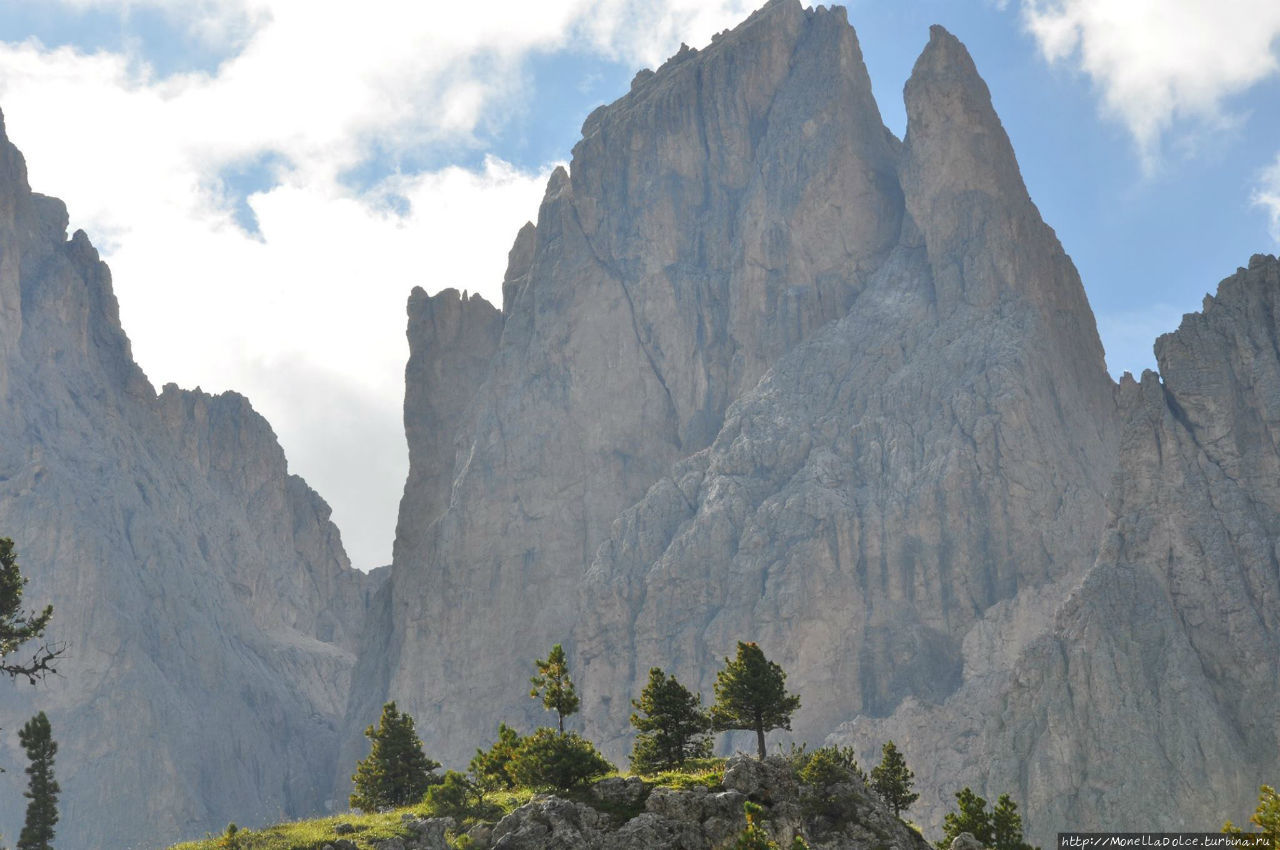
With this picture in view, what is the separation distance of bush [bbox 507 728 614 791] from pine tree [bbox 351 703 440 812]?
15412mm

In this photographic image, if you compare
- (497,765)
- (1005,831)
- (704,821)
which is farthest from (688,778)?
(1005,831)

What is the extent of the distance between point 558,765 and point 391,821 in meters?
8.81

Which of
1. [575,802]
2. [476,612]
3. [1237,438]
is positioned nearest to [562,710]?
[575,802]

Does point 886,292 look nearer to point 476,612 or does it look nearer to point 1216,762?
point 476,612

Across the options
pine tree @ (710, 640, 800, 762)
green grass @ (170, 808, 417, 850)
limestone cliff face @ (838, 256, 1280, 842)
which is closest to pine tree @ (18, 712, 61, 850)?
green grass @ (170, 808, 417, 850)

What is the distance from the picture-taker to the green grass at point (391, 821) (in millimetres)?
63200

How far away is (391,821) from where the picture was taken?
6931 centimetres

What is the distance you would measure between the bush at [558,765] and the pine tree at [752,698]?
9016mm

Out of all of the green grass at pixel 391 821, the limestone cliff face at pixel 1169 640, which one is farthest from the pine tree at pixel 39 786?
the limestone cliff face at pixel 1169 640

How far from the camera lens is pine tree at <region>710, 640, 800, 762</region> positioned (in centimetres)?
7538

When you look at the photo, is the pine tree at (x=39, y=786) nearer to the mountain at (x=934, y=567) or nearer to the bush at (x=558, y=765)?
the bush at (x=558, y=765)

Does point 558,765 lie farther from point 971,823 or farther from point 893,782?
point 893,782

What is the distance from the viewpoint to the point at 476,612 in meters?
200

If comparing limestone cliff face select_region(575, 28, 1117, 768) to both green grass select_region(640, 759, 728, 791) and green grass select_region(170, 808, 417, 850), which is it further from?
green grass select_region(170, 808, 417, 850)
